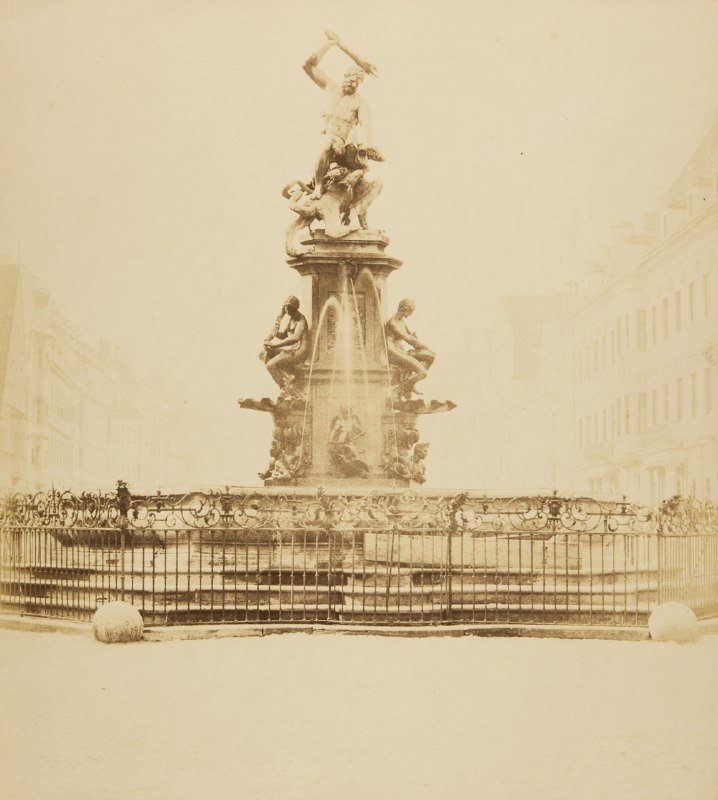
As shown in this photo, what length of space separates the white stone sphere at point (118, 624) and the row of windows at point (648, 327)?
23096 mm

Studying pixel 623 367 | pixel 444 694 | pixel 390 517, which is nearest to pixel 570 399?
pixel 623 367

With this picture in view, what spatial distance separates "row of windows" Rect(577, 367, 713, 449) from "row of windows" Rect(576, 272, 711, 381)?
5.70ft

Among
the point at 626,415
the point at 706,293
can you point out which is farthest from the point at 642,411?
the point at 706,293

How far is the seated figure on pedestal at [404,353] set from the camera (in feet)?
67.1

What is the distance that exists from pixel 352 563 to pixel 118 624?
254cm

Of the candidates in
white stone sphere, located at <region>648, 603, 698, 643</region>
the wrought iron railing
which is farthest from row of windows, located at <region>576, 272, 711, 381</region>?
white stone sphere, located at <region>648, 603, 698, 643</region>

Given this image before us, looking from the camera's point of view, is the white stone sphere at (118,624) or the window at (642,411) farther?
the window at (642,411)

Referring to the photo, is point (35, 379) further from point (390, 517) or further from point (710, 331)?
point (390, 517)

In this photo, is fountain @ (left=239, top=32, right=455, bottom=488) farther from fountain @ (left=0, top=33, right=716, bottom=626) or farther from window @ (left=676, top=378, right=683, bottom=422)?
window @ (left=676, top=378, right=683, bottom=422)

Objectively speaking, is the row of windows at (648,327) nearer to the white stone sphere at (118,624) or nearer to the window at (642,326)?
the window at (642,326)

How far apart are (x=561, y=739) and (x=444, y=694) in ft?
5.33

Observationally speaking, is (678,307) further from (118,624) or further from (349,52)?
(118,624)

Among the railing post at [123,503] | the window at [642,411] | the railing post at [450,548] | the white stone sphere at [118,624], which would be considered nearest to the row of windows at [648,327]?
the window at [642,411]

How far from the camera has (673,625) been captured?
14.7 m
